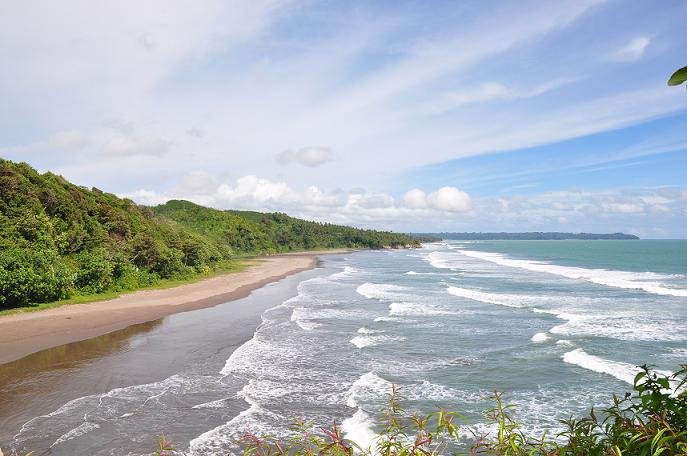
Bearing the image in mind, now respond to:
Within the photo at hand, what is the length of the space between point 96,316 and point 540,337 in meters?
22.8

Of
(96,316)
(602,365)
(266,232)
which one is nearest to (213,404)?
(602,365)

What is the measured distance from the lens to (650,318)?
1025 inches

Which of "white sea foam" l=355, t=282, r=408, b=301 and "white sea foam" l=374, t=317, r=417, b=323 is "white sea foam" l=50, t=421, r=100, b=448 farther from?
"white sea foam" l=355, t=282, r=408, b=301

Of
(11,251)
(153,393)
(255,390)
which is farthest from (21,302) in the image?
(255,390)

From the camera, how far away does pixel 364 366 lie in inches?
701

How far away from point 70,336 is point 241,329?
773 centimetres

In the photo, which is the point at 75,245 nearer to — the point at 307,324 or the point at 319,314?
the point at 319,314

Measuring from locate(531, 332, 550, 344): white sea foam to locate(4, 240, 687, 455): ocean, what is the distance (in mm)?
44

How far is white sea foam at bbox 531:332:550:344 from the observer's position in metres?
21.6

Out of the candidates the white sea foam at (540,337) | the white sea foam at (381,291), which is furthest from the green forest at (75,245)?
the white sea foam at (540,337)

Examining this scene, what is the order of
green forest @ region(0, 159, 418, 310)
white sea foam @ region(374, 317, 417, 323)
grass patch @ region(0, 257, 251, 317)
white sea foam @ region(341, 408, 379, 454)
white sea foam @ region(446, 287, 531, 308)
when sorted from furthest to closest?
white sea foam @ region(446, 287, 531, 308) < green forest @ region(0, 159, 418, 310) < white sea foam @ region(374, 317, 417, 323) < grass patch @ region(0, 257, 251, 317) < white sea foam @ region(341, 408, 379, 454)

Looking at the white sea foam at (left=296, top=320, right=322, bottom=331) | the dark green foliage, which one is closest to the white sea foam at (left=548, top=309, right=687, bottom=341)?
the white sea foam at (left=296, top=320, right=322, bottom=331)

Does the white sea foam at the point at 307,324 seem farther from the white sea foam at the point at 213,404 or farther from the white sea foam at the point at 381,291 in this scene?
the white sea foam at the point at 213,404

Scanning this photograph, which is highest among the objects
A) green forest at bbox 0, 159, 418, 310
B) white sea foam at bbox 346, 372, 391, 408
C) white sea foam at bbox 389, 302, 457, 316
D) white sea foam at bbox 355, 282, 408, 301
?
green forest at bbox 0, 159, 418, 310
